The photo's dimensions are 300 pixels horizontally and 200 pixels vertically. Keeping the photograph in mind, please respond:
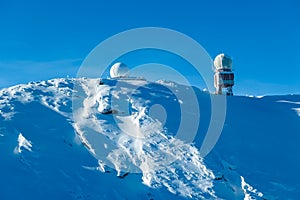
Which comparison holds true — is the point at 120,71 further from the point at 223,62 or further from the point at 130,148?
the point at 130,148

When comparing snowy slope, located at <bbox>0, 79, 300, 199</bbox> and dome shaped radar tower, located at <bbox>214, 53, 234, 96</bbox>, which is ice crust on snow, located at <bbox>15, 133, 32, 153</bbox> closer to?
snowy slope, located at <bbox>0, 79, 300, 199</bbox>

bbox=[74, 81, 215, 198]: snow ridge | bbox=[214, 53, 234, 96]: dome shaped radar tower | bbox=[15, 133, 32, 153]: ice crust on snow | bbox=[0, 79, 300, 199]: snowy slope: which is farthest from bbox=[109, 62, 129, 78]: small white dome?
bbox=[15, 133, 32, 153]: ice crust on snow

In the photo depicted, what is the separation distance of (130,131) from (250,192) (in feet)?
45.0

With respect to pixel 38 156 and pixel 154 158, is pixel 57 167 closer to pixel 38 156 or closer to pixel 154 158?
pixel 38 156

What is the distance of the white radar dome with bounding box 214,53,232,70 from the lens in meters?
69.9

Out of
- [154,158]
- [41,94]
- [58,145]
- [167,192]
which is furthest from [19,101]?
[167,192]

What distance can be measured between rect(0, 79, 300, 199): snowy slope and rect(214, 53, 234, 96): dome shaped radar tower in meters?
11.7

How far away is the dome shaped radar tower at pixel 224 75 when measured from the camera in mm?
69688

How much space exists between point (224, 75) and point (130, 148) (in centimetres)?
2929

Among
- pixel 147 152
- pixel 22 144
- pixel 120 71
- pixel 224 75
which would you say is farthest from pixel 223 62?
pixel 22 144

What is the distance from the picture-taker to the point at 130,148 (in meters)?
45.1

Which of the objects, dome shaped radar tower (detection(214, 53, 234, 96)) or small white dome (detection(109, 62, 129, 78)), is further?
dome shaped radar tower (detection(214, 53, 234, 96))

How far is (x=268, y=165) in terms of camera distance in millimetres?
46219

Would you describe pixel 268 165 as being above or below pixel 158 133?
below
